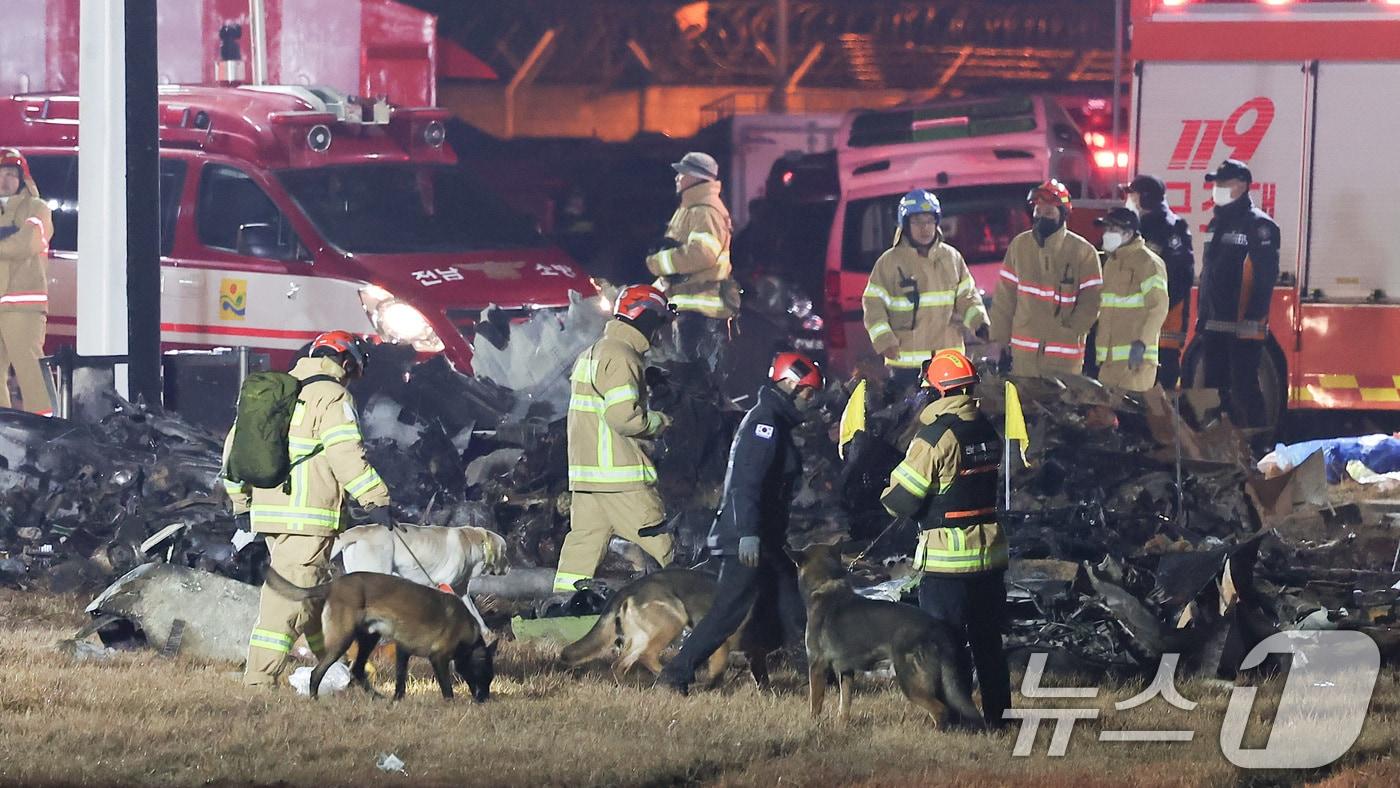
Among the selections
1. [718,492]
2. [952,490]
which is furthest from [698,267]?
[952,490]

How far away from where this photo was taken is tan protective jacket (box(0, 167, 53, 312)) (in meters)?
15.1

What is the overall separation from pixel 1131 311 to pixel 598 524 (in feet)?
15.6

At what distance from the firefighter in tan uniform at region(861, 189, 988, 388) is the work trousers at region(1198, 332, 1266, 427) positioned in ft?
5.78

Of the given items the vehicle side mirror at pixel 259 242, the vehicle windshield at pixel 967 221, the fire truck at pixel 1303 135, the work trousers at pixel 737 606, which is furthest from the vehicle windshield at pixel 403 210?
the work trousers at pixel 737 606

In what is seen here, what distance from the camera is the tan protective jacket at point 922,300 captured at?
13.3m

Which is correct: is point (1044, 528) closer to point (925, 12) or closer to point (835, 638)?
point (835, 638)

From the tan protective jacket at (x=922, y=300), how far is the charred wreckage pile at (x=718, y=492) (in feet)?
1.69

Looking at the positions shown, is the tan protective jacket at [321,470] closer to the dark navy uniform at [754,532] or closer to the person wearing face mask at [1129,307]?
the dark navy uniform at [754,532]

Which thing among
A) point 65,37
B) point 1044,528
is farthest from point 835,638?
point 65,37

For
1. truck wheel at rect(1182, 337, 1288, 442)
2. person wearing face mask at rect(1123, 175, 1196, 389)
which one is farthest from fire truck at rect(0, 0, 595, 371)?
truck wheel at rect(1182, 337, 1288, 442)

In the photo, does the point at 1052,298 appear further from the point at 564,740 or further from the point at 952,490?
the point at 564,740

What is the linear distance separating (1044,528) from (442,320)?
14.7ft

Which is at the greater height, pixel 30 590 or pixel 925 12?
pixel 925 12

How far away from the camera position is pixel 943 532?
8.02 m
